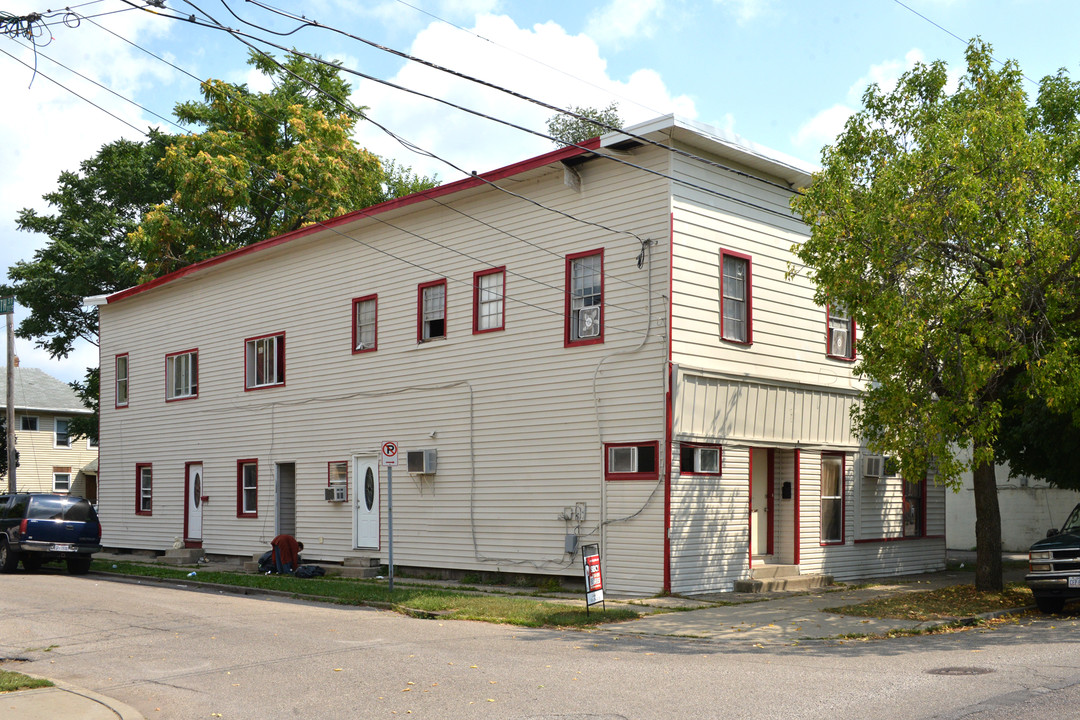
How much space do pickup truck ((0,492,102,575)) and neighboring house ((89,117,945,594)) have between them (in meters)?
3.63

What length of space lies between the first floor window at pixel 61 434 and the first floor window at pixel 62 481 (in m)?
1.49

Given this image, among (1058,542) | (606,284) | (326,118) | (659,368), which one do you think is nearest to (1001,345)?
(1058,542)

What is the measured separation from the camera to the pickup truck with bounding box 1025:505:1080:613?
14250mm

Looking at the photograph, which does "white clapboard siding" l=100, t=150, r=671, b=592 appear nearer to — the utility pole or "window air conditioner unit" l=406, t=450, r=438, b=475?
"window air conditioner unit" l=406, t=450, r=438, b=475

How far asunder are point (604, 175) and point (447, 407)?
5.82m

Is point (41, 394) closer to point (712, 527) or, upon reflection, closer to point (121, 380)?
point (121, 380)

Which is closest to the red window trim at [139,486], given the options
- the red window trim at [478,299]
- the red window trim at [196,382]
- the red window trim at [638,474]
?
the red window trim at [196,382]

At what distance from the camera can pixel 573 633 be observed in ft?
43.9

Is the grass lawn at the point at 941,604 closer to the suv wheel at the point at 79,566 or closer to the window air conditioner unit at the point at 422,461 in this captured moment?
the window air conditioner unit at the point at 422,461

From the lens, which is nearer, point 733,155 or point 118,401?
point 733,155

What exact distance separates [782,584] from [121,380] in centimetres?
2230

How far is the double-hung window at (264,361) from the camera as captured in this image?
2545cm

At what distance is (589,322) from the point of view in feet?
60.4

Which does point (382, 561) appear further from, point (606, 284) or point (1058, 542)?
point (1058, 542)
